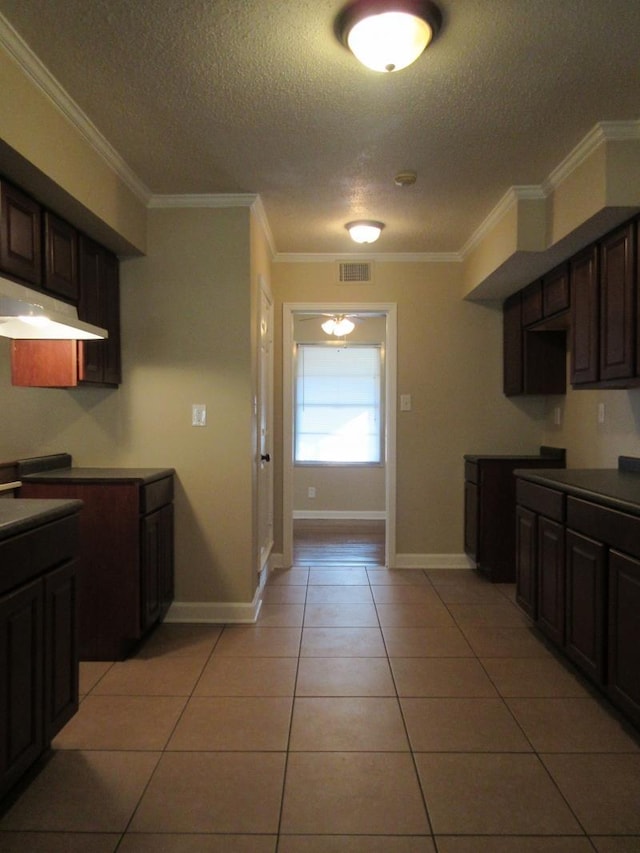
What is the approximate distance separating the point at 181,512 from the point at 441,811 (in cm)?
202

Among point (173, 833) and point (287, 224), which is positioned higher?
point (287, 224)

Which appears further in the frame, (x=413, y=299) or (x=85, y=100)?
(x=413, y=299)

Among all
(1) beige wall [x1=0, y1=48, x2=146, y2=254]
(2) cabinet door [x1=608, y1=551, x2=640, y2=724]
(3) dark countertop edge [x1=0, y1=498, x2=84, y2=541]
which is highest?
(1) beige wall [x1=0, y1=48, x2=146, y2=254]

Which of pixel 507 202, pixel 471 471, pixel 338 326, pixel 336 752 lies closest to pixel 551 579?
pixel 336 752

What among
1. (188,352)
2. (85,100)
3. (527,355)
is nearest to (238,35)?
(85,100)

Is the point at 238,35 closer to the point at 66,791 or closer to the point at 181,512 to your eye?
the point at 181,512

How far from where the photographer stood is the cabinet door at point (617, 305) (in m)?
2.49

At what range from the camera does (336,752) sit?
6.24 feet

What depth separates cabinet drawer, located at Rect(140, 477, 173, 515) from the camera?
105 inches

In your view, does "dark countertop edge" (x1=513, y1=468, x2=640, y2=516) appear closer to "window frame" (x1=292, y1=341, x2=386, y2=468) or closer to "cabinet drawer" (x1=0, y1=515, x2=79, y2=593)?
"cabinet drawer" (x1=0, y1=515, x2=79, y2=593)

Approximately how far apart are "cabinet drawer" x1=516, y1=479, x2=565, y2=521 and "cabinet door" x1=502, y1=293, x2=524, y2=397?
45.9 inches

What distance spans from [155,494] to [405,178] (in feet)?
6.93

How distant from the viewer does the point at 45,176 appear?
2092mm

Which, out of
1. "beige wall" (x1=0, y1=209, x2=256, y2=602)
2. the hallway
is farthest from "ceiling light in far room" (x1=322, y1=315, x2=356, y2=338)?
the hallway
